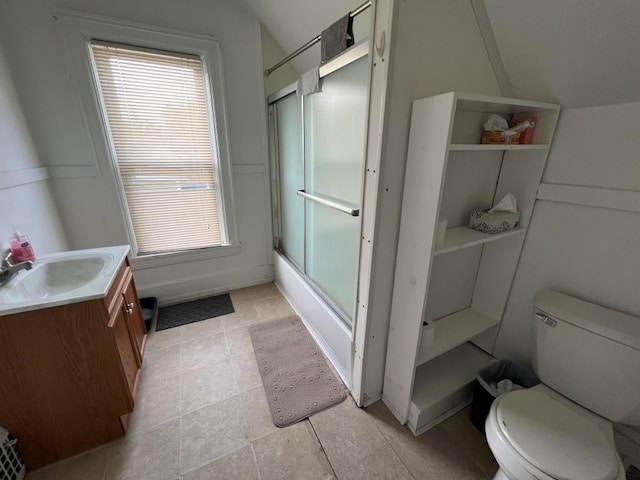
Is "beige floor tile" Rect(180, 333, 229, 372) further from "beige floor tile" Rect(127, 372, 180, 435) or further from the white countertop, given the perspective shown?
the white countertop

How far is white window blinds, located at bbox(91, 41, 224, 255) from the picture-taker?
1.87m

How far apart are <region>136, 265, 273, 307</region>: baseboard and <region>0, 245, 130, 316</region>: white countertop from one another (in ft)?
2.89

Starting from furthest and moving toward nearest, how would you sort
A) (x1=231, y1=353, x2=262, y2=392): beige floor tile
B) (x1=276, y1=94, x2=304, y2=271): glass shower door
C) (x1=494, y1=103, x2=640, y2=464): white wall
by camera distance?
(x1=276, y1=94, x2=304, y2=271): glass shower door < (x1=231, y1=353, x2=262, y2=392): beige floor tile < (x1=494, y1=103, x2=640, y2=464): white wall

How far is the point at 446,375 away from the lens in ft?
4.75

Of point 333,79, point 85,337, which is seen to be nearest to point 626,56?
point 333,79

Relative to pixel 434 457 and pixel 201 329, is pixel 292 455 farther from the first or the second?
pixel 201 329

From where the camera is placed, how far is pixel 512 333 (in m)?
1.51

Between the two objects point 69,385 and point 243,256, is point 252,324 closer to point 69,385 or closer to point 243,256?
point 243,256

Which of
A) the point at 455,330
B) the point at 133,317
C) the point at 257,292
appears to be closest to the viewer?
the point at 455,330

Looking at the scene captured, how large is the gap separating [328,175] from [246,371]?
1.34 metres

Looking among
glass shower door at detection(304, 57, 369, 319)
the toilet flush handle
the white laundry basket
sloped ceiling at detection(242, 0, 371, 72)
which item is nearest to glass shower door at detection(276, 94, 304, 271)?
A: glass shower door at detection(304, 57, 369, 319)

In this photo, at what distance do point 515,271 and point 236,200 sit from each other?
214 cm

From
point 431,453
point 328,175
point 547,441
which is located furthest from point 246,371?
point 547,441

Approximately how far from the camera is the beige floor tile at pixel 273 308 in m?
2.24
